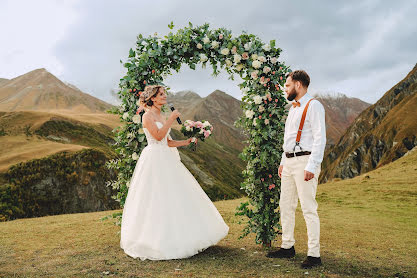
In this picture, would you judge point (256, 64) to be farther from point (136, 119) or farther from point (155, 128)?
point (136, 119)

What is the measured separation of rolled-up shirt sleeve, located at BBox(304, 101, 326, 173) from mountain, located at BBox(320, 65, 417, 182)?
97086mm

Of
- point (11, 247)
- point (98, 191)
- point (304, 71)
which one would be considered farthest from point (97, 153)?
point (304, 71)

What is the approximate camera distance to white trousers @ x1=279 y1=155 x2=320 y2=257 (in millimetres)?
6004

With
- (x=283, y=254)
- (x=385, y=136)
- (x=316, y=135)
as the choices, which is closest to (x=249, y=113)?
(x=316, y=135)

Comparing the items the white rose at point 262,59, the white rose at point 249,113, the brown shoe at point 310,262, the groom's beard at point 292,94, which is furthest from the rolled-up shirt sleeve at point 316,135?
the white rose at point 262,59

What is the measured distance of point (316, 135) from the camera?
19.2 feet

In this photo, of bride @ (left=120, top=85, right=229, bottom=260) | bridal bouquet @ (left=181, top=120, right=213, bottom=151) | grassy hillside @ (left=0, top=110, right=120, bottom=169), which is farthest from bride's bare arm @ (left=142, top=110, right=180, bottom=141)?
grassy hillside @ (left=0, top=110, right=120, bottom=169)

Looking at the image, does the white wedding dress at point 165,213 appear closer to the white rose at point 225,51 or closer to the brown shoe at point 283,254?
the brown shoe at point 283,254

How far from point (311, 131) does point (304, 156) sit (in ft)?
1.73

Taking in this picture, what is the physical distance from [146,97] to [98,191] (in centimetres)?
2569

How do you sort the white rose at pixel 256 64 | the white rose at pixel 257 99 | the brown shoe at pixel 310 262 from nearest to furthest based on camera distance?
1. the brown shoe at pixel 310 262
2. the white rose at pixel 257 99
3. the white rose at pixel 256 64

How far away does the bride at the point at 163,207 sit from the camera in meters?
6.80

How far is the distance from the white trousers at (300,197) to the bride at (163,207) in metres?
1.73

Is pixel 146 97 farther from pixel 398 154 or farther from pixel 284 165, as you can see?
pixel 398 154
